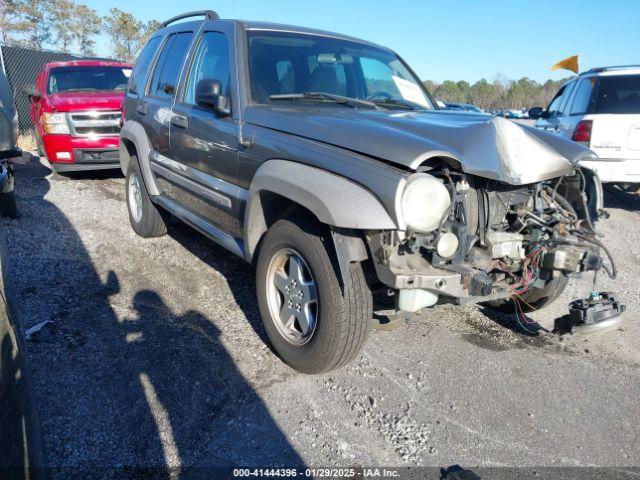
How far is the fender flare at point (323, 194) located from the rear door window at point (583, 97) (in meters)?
5.82

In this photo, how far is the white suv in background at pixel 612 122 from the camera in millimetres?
6723

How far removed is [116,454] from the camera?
2.40 metres

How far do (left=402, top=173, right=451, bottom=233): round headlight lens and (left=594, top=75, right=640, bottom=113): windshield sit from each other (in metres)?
5.65

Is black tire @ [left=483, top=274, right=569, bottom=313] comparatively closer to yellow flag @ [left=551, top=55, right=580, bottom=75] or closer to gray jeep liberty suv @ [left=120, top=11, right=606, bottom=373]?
gray jeep liberty suv @ [left=120, top=11, right=606, bottom=373]

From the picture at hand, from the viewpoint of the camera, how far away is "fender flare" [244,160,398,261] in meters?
2.44

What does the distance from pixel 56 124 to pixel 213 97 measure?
5.54 m

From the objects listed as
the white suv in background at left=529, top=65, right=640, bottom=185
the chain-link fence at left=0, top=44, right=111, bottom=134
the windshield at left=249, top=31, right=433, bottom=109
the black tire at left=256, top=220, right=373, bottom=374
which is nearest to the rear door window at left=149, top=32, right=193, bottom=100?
the windshield at left=249, top=31, right=433, bottom=109

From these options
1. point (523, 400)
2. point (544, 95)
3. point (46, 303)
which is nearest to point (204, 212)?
point (46, 303)

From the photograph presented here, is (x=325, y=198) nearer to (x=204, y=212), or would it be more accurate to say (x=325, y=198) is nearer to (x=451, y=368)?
(x=451, y=368)

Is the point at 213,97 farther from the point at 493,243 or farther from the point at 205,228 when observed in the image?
the point at 493,243

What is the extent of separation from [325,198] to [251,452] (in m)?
1.31

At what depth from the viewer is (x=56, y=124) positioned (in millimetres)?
7789

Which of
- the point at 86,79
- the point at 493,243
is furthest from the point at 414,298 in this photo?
the point at 86,79

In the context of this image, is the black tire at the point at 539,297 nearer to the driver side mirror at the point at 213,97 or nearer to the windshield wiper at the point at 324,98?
the windshield wiper at the point at 324,98
